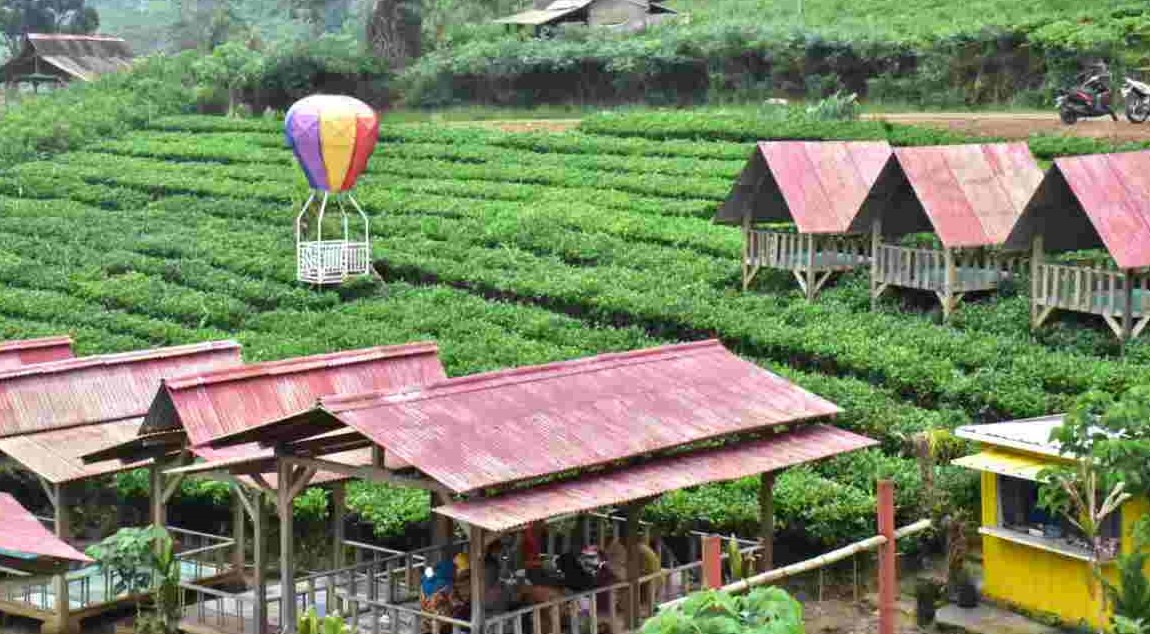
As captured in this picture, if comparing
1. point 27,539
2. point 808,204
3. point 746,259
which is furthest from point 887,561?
point 746,259

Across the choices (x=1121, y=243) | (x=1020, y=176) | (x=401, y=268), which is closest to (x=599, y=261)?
(x=401, y=268)

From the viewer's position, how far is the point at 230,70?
57969mm

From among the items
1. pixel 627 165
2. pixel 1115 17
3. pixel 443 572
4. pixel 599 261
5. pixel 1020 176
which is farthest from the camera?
pixel 1115 17

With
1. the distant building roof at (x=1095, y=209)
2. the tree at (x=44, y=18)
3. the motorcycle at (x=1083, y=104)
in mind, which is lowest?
the distant building roof at (x=1095, y=209)

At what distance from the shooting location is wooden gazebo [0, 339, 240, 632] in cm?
2108

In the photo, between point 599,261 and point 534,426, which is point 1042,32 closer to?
point 599,261

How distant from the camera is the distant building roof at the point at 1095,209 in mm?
26000

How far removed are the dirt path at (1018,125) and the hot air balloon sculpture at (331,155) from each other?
12.8 m

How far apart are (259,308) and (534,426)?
17511mm

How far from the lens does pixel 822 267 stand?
31.2 meters

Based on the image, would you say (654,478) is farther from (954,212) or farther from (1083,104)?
(1083,104)

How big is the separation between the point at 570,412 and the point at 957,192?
12204 millimetres

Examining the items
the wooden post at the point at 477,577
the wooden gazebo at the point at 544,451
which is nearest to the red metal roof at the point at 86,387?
the wooden gazebo at the point at 544,451

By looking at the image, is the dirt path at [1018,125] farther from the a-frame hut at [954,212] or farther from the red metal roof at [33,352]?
the red metal roof at [33,352]
